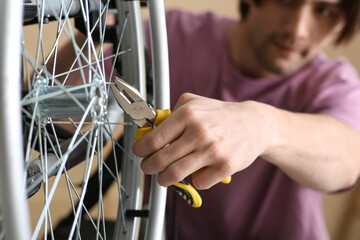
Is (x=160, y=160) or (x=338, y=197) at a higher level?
(x=160, y=160)

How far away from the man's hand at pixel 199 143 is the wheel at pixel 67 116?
63mm

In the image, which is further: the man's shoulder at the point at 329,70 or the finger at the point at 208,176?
the man's shoulder at the point at 329,70

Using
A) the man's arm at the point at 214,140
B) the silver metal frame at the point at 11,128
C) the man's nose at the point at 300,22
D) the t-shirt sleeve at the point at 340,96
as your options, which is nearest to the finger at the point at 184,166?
the man's arm at the point at 214,140

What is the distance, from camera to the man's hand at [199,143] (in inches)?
13.4

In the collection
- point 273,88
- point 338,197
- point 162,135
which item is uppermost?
point 162,135

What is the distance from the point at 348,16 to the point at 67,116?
695 mm

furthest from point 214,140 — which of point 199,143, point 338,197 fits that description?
point 338,197

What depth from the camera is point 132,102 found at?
14.4 inches

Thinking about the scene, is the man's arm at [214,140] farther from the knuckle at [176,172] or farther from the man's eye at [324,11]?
the man's eye at [324,11]

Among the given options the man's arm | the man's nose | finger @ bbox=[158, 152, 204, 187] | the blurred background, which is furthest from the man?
the blurred background

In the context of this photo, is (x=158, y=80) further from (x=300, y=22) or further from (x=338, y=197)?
(x=338, y=197)

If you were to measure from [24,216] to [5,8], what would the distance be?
4.4 inches

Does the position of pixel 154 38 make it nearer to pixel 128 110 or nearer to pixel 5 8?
pixel 128 110

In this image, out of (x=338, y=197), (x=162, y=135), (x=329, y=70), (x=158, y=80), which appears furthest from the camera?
(x=338, y=197)
